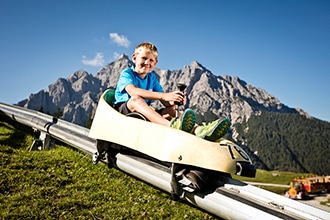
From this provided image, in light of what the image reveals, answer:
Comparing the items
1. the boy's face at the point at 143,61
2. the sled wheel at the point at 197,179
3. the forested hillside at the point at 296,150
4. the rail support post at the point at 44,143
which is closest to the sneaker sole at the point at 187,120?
the sled wheel at the point at 197,179

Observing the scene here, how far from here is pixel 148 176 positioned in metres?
3.04

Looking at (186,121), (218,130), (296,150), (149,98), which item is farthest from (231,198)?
(296,150)

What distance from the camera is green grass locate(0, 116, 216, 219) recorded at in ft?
9.78

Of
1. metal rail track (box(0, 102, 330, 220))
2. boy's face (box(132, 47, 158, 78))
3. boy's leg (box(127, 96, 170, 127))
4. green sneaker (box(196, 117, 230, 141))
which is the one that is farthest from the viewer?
boy's face (box(132, 47, 158, 78))

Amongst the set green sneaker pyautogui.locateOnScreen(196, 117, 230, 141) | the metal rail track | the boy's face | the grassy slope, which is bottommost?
the grassy slope

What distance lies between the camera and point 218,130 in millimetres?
2611

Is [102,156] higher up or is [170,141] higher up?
[170,141]

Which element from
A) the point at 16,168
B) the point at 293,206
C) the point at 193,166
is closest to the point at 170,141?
the point at 193,166

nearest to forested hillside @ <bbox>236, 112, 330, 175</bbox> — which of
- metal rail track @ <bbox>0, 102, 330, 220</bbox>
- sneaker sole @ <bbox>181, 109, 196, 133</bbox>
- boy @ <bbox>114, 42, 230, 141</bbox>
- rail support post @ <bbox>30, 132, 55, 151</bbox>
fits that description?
rail support post @ <bbox>30, 132, 55, 151</bbox>

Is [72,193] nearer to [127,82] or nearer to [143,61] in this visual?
[127,82]

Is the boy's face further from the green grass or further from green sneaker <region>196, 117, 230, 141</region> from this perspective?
the green grass

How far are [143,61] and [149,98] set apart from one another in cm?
77

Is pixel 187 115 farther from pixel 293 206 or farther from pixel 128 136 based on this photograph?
pixel 293 206

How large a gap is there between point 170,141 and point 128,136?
67 cm
